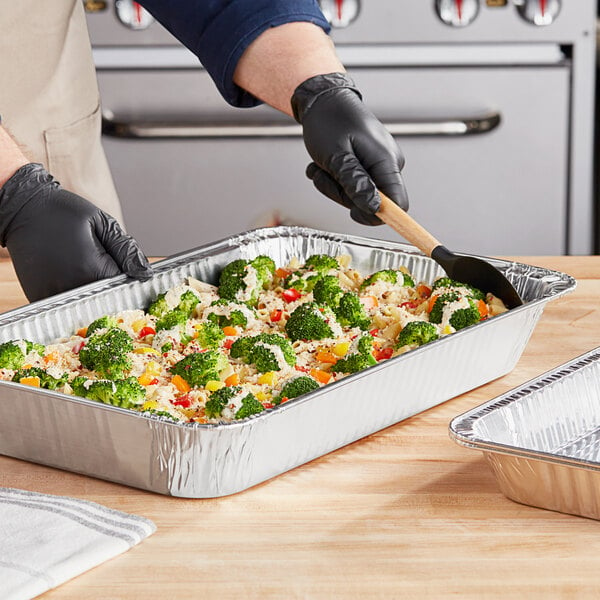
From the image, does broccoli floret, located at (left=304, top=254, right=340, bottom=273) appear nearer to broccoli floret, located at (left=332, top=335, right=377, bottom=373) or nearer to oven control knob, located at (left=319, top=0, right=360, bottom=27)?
broccoli floret, located at (left=332, top=335, right=377, bottom=373)

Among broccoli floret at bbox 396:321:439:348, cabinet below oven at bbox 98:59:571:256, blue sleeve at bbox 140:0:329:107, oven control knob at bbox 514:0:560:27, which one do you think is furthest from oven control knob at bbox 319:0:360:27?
broccoli floret at bbox 396:321:439:348

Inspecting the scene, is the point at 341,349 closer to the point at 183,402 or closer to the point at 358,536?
the point at 183,402

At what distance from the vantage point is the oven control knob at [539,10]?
3.12m

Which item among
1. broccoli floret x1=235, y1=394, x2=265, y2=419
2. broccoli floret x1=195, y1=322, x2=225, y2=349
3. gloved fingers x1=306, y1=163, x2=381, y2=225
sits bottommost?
broccoli floret x1=235, y1=394, x2=265, y2=419

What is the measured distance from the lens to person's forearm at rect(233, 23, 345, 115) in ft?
6.61

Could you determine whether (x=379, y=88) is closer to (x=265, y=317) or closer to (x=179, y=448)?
(x=265, y=317)

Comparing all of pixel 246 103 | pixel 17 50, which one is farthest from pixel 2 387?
pixel 17 50

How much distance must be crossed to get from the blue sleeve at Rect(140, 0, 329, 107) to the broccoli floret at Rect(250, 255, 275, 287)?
0.45 meters

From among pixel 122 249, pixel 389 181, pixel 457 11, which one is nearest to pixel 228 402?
pixel 122 249

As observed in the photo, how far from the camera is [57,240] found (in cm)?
174

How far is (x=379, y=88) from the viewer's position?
10.4 ft

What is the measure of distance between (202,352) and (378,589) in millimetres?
545

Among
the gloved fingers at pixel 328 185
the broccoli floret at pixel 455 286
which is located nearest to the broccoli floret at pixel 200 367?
the broccoli floret at pixel 455 286

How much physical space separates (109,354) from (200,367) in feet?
0.43
